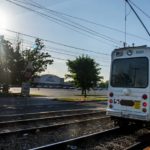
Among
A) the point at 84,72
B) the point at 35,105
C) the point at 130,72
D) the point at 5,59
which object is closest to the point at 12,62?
the point at 5,59

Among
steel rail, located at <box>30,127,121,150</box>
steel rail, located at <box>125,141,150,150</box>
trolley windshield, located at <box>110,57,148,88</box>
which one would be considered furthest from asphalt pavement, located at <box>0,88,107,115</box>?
steel rail, located at <box>125,141,150,150</box>

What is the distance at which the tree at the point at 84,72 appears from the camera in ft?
145

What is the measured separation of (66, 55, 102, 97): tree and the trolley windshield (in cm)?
3145

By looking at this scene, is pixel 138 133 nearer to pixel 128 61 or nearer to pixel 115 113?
pixel 115 113

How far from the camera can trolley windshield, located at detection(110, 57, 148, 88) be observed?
11.3m

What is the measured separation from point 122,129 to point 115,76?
229 centimetres

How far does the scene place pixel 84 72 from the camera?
4444 cm

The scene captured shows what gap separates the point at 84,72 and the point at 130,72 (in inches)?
1288

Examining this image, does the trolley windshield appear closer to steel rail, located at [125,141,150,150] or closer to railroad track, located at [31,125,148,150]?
railroad track, located at [31,125,148,150]

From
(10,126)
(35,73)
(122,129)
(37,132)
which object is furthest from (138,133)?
(35,73)

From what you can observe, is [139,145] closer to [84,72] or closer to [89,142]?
[89,142]

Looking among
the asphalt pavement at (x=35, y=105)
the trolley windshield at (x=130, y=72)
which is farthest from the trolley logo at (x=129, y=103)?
the asphalt pavement at (x=35, y=105)

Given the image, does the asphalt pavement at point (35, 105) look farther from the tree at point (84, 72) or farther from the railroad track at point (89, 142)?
the tree at point (84, 72)

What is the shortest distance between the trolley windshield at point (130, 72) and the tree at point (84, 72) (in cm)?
3145
